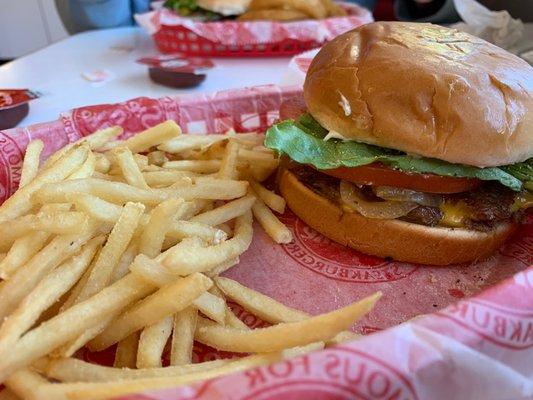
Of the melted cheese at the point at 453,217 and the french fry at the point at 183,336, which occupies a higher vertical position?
the french fry at the point at 183,336

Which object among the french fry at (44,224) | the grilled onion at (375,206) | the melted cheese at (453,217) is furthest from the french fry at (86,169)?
the melted cheese at (453,217)

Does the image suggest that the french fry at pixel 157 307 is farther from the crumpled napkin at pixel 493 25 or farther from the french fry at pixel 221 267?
the crumpled napkin at pixel 493 25

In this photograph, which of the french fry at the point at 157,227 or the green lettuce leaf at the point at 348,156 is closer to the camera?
the french fry at the point at 157,227

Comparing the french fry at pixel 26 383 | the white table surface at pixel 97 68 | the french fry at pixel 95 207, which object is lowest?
the white table surface at pixel 97 68

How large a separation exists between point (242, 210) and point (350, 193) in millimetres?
345

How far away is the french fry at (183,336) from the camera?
1224 millimetres

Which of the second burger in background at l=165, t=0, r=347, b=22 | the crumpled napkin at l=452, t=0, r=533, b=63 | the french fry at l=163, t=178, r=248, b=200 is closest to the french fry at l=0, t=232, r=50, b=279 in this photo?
the french fry at l=163, t=178, r=248, b=200

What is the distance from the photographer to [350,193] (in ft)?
5.57

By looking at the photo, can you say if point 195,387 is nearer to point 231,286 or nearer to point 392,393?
point 392,393

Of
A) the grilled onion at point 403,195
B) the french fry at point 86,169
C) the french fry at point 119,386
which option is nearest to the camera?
the french fry at point 119,386

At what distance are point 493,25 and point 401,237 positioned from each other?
2.39 meters

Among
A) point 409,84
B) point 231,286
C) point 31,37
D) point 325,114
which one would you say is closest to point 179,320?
point 231,286

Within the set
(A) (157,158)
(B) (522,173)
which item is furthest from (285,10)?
(B) (522,173)

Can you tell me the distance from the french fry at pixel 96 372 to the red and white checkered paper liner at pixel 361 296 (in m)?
0.17
